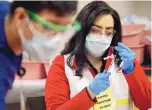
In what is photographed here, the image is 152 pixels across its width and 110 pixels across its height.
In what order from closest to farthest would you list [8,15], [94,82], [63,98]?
1. [8,15]
2. [94,82]
3. [63,98]

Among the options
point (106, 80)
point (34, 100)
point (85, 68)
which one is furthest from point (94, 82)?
point (34, 100)

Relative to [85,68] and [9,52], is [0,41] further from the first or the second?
[85,68]

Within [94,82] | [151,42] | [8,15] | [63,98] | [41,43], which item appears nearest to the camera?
[8,15]

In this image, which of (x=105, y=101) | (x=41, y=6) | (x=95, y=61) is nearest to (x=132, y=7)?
(x=95, y=61)

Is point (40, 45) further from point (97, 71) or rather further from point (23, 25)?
point (97, 71)

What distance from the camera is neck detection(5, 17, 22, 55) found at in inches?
35.2

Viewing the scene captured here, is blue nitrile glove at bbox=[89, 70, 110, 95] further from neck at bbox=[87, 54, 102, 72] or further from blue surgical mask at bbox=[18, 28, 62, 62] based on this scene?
blue surgical mask at bbox=[18, 28, 62, 62]

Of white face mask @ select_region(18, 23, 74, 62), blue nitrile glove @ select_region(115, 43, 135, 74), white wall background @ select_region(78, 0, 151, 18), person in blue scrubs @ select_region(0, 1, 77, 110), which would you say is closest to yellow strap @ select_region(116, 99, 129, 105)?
blue nitrile glove @ select_region(115, 43, 135, 74)

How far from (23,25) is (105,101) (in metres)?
0.66

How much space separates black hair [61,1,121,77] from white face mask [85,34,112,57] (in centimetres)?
3

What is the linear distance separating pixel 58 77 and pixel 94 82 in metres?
0.21

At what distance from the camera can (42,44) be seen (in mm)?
1055

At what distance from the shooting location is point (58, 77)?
145 centimetres

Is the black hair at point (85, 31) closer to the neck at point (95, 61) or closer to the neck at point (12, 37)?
the neck at point (95, 61)
